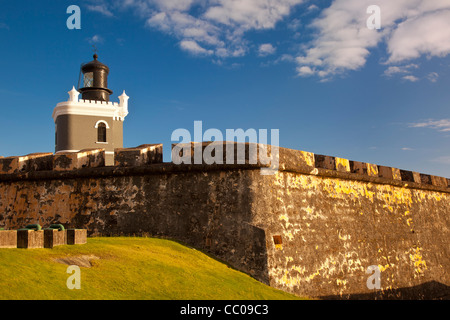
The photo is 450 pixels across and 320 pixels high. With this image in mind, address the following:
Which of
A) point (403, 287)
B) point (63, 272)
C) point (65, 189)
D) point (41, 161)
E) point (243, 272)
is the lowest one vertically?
point (403, 287)

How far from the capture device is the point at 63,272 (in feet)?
19.4

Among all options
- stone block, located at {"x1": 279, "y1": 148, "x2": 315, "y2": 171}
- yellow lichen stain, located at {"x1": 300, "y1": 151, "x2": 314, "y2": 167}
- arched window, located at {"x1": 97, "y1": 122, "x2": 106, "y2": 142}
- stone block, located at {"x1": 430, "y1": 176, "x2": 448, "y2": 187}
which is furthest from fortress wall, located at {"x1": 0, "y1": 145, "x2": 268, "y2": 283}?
arched window, located at {"x1": 97, "y1": 122, "x2": 106, "y2": 142}

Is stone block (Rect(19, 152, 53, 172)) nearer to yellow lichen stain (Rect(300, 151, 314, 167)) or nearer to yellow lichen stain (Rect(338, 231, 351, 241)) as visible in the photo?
yellow lichen stain (Rect(300, 151, 314, 167))

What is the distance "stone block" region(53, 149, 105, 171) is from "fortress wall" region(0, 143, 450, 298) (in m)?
0.03

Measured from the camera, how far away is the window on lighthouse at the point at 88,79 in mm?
34716

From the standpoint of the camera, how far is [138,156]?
1044 cm

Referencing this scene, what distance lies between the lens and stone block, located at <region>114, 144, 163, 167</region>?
10.4 meters

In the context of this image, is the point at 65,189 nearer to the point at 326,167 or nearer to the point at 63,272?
the point at 63,272

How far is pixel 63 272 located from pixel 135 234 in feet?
13.3

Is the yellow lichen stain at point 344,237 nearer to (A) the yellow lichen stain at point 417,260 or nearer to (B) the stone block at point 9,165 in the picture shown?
(A) the yellow lichen stain at point 417,260

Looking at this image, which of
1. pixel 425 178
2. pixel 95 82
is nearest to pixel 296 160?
pixel 425 178

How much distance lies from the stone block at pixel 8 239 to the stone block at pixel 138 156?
410cm
